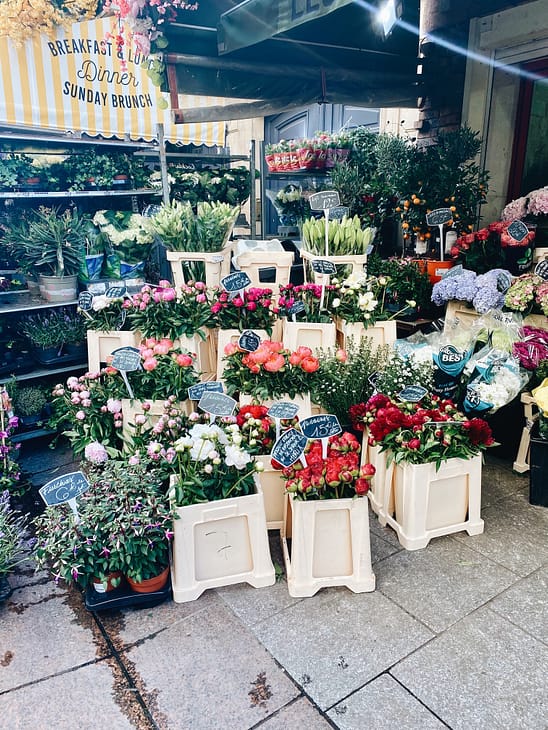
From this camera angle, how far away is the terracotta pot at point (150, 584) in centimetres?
247

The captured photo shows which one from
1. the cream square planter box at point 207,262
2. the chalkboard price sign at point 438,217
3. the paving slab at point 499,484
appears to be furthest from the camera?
the chalkboard price sign at point 438,217

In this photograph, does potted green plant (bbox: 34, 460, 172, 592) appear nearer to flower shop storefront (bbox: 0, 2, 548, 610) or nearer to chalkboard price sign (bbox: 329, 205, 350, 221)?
flower shop storefront (bbox: 0, 2, 548, 610)

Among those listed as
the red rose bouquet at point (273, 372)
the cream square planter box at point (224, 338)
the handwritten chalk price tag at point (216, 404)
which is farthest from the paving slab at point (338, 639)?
the cream square planter box at point (224, 338)

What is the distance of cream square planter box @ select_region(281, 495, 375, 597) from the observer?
2.47 m

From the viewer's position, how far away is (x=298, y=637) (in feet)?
7.65

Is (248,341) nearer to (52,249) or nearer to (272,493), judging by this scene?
(272,493)

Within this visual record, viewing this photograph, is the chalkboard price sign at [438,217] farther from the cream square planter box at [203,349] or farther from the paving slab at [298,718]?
→ the paving slab at [298,718]

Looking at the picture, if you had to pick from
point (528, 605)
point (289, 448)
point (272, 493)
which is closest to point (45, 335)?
point (272, 493)

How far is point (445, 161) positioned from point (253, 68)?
1.87 m

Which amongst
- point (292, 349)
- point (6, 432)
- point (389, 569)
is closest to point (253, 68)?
point (292, 349)

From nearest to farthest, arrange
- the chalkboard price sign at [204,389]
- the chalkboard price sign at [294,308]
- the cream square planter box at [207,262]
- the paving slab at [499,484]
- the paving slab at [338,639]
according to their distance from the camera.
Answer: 1. the paving slab at [338,639]
2. the chalkboard price sign at [204,389]
3. the paving slab at [499,484]
4. the chalkboard price sign at [294,308]
5. the cream square planter box at [207,262]

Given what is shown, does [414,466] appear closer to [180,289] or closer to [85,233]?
[180,289]

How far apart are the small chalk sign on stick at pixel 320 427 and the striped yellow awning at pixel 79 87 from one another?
328cm

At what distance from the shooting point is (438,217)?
4711 mm
